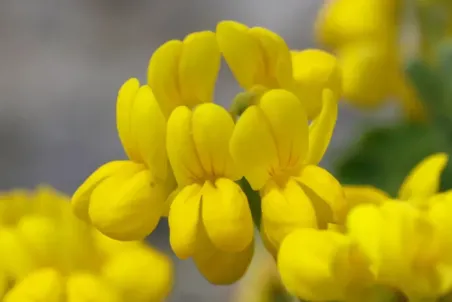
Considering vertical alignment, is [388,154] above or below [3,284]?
below

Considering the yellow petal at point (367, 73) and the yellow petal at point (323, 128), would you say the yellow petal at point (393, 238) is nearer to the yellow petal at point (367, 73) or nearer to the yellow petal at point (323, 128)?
the yellow petal at point (323, 128)

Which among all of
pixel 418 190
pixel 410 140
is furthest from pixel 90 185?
pixel 410 140

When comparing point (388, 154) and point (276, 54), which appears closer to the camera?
point (276, 54)

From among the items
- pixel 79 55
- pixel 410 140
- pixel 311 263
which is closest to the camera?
pixel 311 263

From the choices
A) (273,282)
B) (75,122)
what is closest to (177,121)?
(273,282)

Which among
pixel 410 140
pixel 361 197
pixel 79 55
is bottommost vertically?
pixel 79 55

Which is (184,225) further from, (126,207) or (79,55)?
(79,55)
